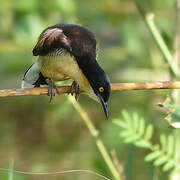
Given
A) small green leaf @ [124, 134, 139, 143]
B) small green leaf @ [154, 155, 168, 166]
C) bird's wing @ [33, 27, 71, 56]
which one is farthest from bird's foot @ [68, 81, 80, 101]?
small green leaf @ [154, 155, 168, 166]

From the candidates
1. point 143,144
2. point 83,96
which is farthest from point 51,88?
point 83,96

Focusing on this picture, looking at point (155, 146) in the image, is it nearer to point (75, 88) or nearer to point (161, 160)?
point (161, 160)

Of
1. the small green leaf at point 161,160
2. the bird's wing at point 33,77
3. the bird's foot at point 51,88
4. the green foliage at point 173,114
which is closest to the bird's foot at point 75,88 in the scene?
the bird's foot at point 51,88

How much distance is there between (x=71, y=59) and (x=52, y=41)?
0.20 meters

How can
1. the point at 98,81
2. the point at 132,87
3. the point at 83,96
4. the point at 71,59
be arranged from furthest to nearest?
the point at 83,96, the point at 71,59, the point at 98,81, the point at 132,87

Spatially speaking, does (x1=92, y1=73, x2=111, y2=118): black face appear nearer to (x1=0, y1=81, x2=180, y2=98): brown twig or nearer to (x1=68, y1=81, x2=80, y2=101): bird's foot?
(x1=0, y1=81, x2=180, y2=98): brown twig

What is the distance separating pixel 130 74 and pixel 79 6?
3.28 feet

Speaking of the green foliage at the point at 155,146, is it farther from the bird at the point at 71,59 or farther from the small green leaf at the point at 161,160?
the bird at the point at 71,59

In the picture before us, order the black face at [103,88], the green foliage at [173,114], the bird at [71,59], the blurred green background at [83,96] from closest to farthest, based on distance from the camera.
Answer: the green foliage at [173,114]
the black face at [103,88]
the bird at [71,59]
the blurred green background at [83,96]

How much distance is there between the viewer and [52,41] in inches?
145

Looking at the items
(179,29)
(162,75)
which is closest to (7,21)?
(162,75)

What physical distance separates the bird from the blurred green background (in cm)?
114

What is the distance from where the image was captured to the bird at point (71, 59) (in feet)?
11.5

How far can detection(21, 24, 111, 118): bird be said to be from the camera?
3.49 m
